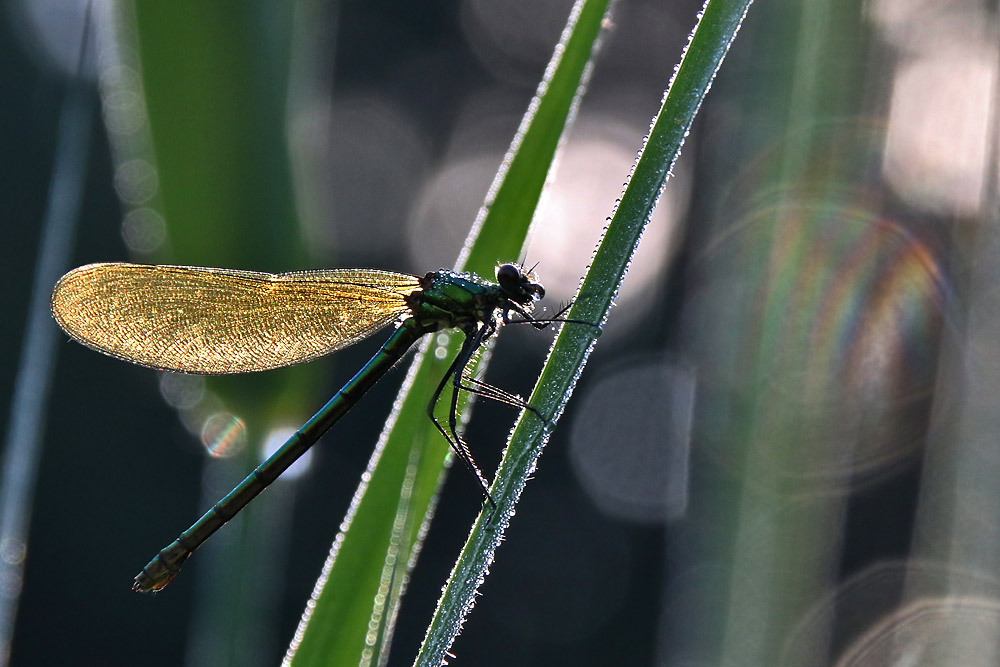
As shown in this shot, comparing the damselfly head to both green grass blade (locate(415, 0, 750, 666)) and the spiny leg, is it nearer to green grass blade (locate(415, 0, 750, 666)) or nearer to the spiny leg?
the spiny leg

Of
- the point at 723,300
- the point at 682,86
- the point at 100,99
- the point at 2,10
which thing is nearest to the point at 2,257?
the point at 2,10

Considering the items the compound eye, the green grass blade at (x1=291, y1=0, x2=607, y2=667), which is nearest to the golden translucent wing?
the compound eye

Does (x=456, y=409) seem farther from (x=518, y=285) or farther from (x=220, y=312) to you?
(x=220, y=312)

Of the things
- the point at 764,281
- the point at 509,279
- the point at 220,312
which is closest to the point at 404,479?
the point at 764,281

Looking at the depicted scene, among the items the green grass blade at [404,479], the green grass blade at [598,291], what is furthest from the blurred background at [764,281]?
the green grass blade at [598,291]

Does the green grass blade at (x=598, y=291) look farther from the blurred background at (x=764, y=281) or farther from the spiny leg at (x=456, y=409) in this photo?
the blurred background at (x=764, y=281)

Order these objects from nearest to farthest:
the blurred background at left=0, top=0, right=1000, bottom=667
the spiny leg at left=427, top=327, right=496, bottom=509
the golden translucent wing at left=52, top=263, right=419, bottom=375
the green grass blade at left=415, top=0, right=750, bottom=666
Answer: the green grass blade at left=415, top=0, right=750, bottom=666, the spiny leg at left=427, top=327, right=496, bottom=509, the blurred background at left=0, top=0, right=1000, bottom=667, the golden translucent wing at left=52, top=263, right=419, bottom=375
